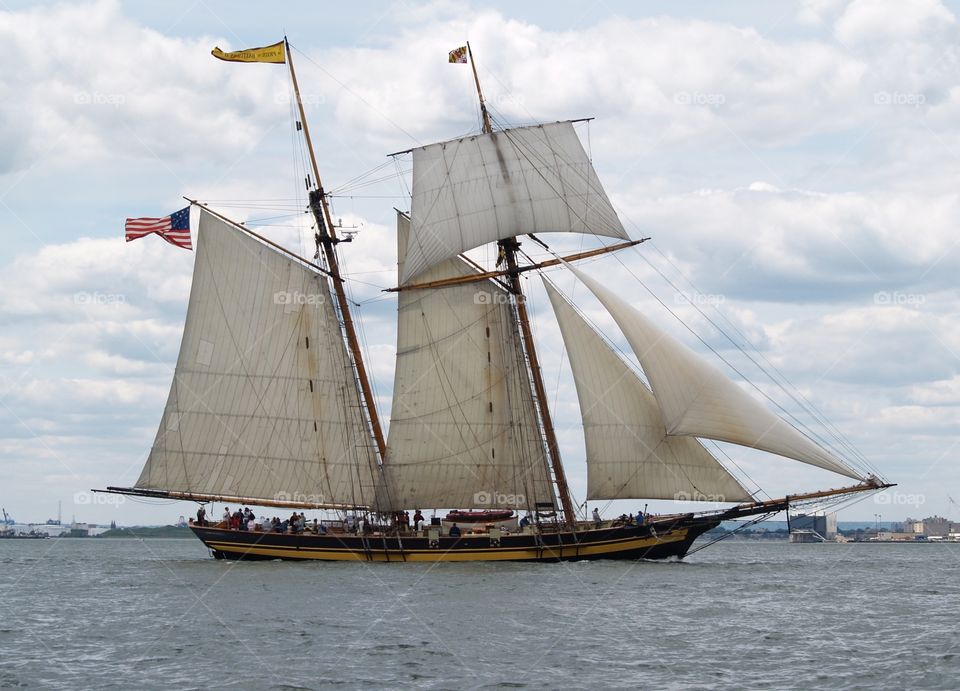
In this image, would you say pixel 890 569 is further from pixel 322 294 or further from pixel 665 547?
pixel 322 294

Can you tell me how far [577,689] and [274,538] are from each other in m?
39.6

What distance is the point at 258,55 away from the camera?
228ft

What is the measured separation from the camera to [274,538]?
70.1 m

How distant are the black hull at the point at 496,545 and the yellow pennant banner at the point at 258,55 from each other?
24.9 meters

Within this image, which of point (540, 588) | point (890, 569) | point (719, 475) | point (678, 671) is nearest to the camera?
point (678, 671)

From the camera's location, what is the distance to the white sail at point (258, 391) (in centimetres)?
6725

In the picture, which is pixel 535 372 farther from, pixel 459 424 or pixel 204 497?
pixel 204 497

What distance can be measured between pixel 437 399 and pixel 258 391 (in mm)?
9231

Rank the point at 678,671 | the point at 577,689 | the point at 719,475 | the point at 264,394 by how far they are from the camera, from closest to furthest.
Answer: the point at 577,689 < the point at 678,671 < the point at 719,475 < the point at 264,394

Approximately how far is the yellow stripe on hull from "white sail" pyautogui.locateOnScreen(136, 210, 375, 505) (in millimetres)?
2893

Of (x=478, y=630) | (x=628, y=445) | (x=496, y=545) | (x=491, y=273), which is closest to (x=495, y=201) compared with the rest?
(x=491, y=273)

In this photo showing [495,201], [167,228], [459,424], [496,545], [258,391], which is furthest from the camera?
[495,201]

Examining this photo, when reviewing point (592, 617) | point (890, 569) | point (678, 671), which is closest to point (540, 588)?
point (592, 617)

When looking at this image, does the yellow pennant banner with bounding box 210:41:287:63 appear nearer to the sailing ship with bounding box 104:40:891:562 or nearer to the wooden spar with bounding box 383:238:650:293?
the sailing ship with bounding box 104:40:891:562
